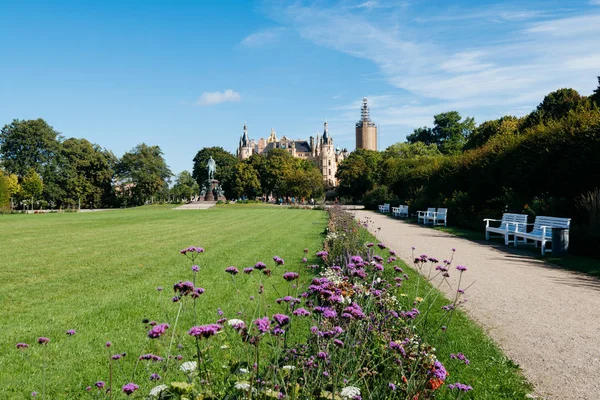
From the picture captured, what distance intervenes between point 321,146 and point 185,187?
193 feet

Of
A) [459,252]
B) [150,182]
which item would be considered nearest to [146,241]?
[459,252]

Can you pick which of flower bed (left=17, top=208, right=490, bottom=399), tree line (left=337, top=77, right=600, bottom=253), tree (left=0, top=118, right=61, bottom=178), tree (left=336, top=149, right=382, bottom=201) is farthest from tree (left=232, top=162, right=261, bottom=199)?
flower bed (left=17, top=208, right=490, bottom=399)

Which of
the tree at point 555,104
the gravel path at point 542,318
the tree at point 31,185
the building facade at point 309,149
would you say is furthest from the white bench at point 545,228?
the building facade at point 309,149

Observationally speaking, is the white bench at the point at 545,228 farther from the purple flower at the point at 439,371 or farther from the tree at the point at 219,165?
the tree at the point at 219,165

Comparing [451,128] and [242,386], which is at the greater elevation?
[451,128]

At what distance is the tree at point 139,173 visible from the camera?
7988 cm

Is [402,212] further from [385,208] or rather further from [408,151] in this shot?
[408,151]

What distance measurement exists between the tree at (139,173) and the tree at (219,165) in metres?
9.56

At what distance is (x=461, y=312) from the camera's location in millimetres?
6617

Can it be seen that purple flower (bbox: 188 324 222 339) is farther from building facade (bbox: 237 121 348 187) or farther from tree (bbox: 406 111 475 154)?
building facade (bbox: 237 121 348 187)

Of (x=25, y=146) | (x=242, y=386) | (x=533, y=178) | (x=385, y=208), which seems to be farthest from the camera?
(x=25, y=146)

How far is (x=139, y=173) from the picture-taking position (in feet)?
260

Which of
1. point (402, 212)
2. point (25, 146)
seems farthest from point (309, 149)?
point (402, 212)

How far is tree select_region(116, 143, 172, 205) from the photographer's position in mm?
79875
